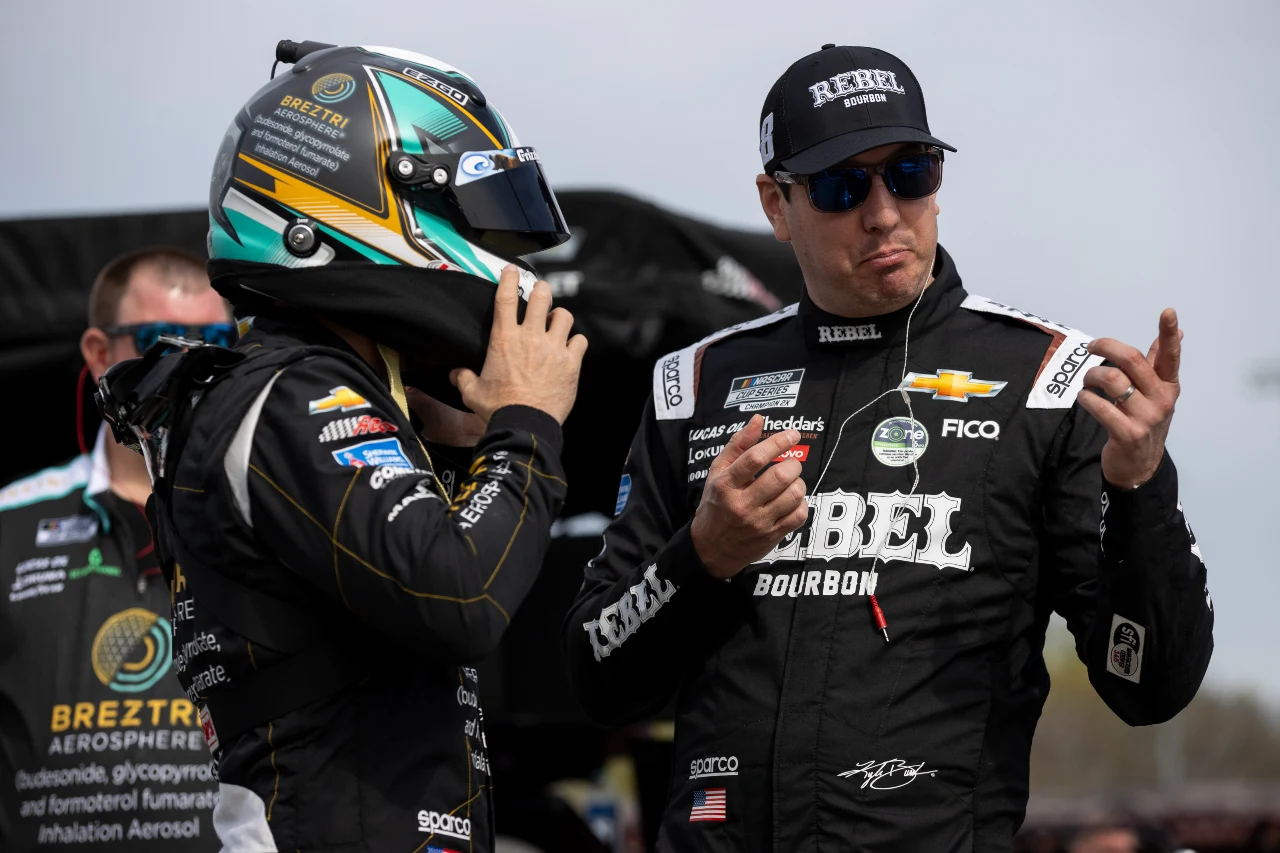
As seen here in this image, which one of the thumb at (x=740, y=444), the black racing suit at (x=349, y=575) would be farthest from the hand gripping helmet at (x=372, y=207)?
the thumb at (x=740, y=444)

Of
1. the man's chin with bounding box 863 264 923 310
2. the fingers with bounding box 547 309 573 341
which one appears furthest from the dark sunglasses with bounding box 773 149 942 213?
the fingers with bounding box 547 309 573 341

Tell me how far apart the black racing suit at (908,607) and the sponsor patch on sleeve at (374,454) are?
2.18 ft

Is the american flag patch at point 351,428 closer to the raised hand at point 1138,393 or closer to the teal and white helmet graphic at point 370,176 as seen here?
the teal and white helmet graphic at point 370,176

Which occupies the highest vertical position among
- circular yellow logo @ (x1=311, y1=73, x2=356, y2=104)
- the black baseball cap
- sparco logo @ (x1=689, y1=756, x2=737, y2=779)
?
circular yellow logo @ (x1=311, y1=73, x2=356, y2=104)

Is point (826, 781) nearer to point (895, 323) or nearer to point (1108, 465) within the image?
point (1108, 465)

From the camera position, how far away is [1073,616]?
9.13ft

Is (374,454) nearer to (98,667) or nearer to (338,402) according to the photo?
(338,402)

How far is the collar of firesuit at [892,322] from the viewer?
3020 mm

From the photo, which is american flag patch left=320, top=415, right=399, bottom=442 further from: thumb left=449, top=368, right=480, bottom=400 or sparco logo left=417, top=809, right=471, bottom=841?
sparco logo left=417, top=809, right=471, bottom=841

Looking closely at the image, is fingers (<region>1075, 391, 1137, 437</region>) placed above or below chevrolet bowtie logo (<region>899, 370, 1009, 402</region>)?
above

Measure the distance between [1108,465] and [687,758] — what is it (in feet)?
3.16

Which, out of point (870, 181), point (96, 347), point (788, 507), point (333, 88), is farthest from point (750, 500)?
point (96, 347)

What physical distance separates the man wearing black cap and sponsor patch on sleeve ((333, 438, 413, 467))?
589mm
